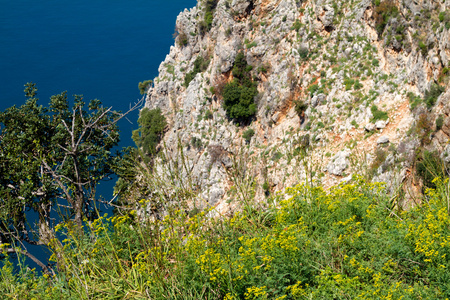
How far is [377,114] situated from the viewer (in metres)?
20.0

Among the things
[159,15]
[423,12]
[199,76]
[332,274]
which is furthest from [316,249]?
[159,15]

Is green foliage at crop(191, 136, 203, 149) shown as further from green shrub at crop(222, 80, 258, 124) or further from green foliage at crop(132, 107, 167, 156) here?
green foliage at crop(132, 107, 167, 156)

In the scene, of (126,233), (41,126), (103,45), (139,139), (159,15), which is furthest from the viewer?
(159,15)

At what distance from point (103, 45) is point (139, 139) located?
167 ft

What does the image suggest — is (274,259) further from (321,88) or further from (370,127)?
(321,88)

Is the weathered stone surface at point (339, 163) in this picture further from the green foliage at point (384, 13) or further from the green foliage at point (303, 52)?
the green foliage at point (303, 52)

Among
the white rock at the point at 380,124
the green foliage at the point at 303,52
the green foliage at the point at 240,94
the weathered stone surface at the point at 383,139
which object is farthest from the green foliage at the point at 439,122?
the green foliage at the point at 240,94

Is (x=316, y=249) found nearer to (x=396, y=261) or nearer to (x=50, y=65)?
(x=396, y=261)

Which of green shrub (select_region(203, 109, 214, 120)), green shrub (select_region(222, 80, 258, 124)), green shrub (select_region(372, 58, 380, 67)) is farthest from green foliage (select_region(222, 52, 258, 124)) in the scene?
green shrub (select_region(372, 58, 380, 67))

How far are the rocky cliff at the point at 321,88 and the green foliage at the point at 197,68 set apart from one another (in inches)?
5.2

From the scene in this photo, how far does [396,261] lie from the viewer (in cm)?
468

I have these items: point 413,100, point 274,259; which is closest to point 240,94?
point 413,100

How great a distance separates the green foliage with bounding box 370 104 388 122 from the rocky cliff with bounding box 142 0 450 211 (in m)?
0.05

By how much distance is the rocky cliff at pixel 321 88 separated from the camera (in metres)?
16.5
